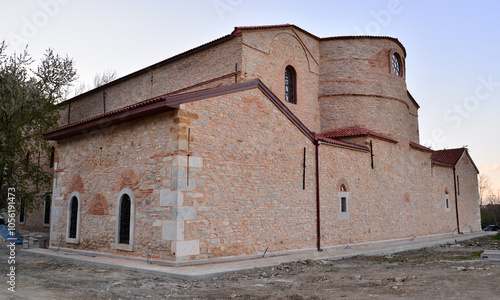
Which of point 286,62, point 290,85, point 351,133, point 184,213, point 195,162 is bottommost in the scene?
point 184,213

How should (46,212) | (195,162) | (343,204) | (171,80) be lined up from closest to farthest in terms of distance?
(195,162) → (343,204) → (171,80) → (46,212)

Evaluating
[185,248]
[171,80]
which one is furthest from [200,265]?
[171,80]

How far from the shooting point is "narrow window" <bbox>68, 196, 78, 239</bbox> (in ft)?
42.1

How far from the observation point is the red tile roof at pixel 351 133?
16.5 m

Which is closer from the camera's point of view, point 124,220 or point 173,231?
point 173,231

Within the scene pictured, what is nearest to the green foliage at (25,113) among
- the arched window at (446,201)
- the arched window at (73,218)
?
the arched window at (73,218)

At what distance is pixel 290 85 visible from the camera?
56.5 feet

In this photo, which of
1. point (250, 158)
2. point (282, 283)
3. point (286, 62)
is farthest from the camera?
point (286, 62)

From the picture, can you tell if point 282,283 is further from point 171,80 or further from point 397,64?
point 397,64

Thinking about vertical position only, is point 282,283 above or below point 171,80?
below

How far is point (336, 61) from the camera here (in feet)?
61.3

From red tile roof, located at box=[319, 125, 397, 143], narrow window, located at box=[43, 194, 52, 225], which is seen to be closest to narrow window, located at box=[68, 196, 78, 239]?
narrow window, located at box=[43, 194, 52, 225]

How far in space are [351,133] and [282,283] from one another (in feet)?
33.5

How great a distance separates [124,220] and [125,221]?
60 millimetres
